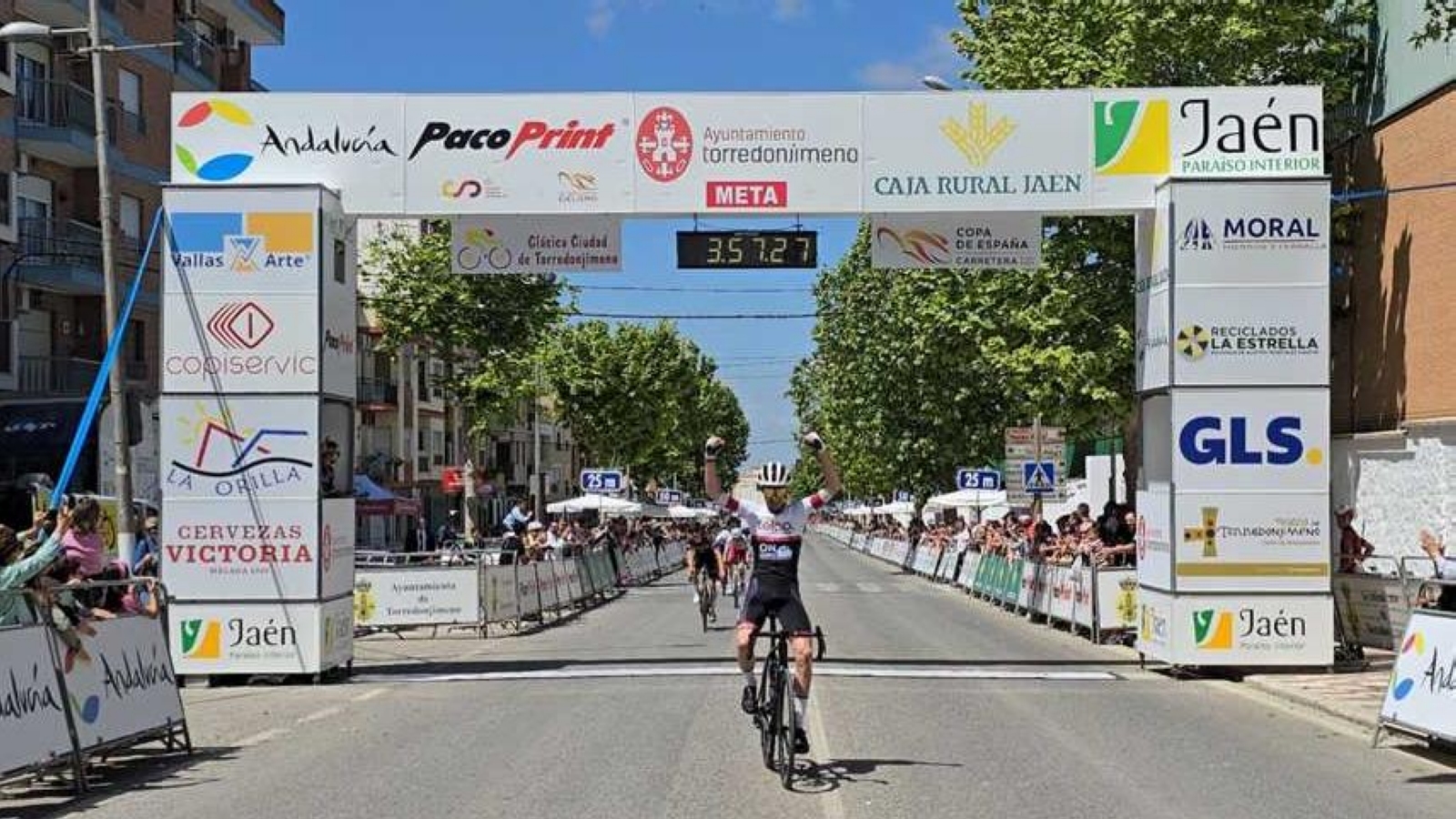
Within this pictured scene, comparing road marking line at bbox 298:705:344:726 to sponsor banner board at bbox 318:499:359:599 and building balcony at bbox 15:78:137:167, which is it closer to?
sponsor banner board at bbox 318:499:359:599

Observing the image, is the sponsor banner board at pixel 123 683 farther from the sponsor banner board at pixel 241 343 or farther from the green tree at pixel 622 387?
the green tree at pixel 622 387

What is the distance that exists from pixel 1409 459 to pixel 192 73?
33382 millimetres

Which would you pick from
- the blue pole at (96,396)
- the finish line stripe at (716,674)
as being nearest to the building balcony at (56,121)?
the blue pole at (96,396)

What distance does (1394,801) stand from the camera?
9586mm

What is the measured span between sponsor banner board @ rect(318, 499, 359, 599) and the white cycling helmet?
24.9 feet

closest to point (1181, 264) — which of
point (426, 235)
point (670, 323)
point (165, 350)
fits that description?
point (165, 350)

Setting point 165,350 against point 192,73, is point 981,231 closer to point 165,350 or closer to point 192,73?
point 165,350

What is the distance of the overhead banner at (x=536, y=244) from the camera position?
18.2 meters

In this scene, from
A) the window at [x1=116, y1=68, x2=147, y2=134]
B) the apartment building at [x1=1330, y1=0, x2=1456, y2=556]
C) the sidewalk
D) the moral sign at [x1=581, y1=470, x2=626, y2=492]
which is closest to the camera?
the sidewalk

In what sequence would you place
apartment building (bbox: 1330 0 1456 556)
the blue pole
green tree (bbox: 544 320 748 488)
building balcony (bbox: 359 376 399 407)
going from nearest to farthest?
the blue pole
apartment building (bbox: 1330 0 1456 556)
building balcony (bbox: 359 376 399 407)
green tree (bbox: 544 320 748 488)

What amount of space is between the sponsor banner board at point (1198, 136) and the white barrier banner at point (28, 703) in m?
11.6

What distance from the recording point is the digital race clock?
18.2 metres

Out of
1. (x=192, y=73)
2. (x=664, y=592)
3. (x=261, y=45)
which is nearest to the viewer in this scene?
(x=664, y=592)

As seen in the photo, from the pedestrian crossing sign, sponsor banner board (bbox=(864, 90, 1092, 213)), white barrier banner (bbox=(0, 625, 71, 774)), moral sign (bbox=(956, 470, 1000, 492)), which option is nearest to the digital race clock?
sponsor banner board (bbox=(864, 90, 1092, 213))
